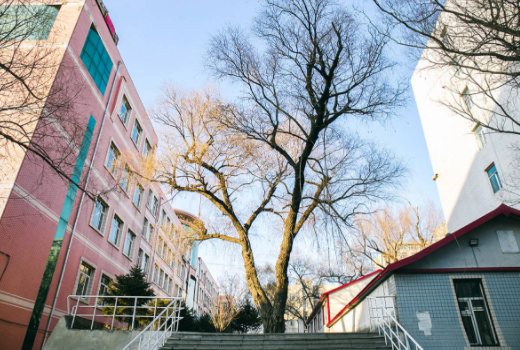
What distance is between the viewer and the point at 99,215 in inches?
716

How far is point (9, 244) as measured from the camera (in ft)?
36.2

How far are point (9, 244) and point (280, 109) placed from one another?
373 inches

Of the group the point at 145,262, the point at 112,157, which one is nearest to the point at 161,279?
the point at 145,262

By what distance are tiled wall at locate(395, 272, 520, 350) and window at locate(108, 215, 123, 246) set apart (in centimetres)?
1549

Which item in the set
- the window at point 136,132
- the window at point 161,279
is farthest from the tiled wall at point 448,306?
the window at point 161,279

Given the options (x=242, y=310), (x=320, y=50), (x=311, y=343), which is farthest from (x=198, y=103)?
(x=242, y=310)

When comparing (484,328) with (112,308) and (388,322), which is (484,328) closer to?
(388,322)

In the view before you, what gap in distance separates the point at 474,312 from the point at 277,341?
5.58 m

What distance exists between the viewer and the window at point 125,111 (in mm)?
21166

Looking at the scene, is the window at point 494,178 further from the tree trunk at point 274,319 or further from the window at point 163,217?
the window at point 163,217

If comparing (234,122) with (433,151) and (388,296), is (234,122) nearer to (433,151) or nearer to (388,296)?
(388,296)

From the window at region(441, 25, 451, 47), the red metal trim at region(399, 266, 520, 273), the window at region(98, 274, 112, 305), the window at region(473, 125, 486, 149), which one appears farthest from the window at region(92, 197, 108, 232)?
the window at region(473, 125, 486, 149)

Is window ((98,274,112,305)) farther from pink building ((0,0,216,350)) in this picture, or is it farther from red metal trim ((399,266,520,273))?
red metal trim ((399,266,520,273))

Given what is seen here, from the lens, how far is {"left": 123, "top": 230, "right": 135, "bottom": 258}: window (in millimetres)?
22172
